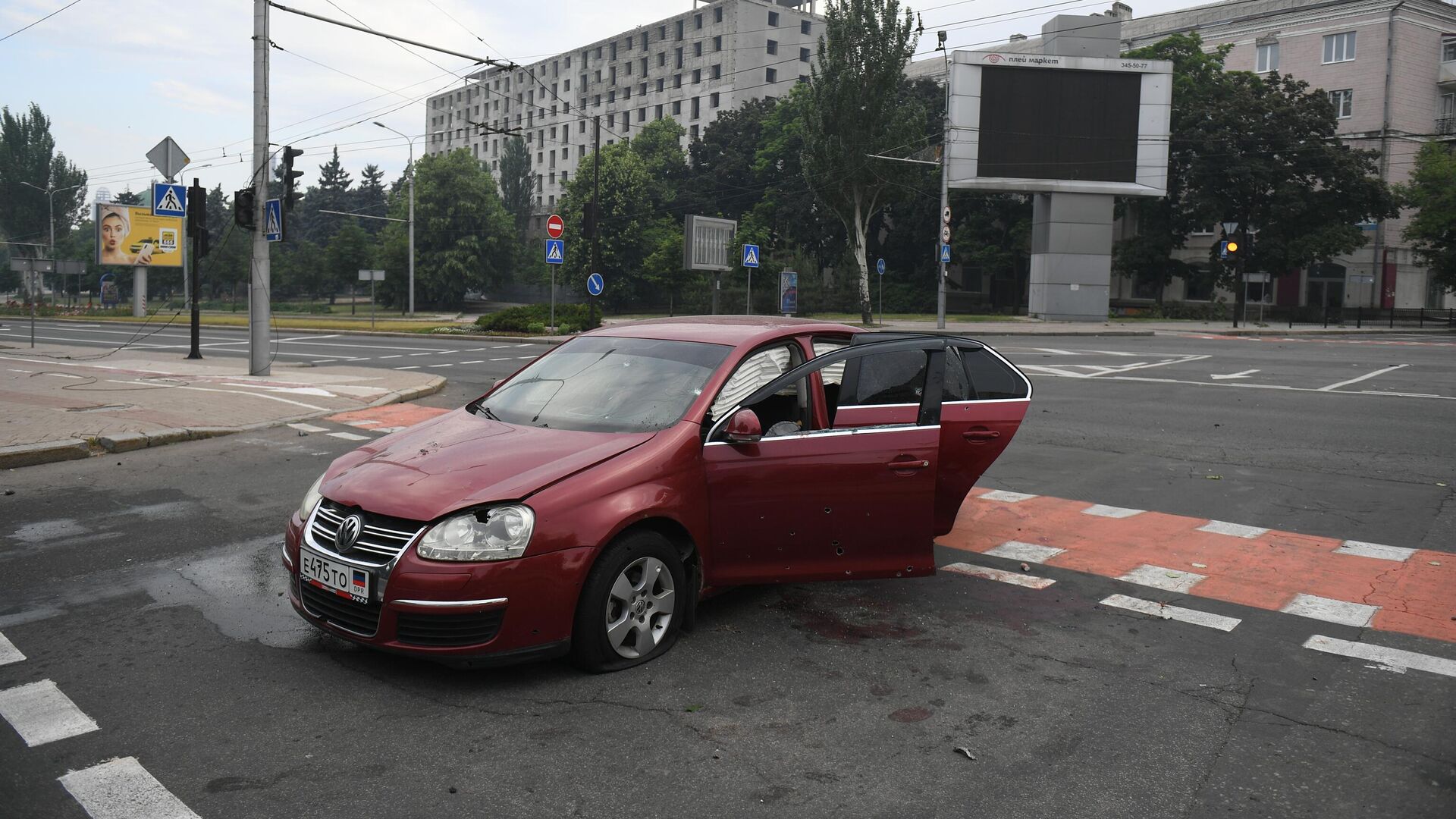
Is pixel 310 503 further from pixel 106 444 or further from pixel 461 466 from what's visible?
pixel 106 444

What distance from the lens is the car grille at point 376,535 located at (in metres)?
4.23

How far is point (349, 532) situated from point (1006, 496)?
5.87m

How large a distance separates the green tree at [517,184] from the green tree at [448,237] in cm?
2899

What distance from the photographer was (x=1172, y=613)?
5633mm

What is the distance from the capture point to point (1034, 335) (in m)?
36.8

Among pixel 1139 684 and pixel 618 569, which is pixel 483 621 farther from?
pixel 1139 684

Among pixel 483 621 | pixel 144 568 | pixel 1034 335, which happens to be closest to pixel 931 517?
pixel 483 621

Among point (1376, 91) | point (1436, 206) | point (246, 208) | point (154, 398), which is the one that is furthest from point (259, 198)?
point (1376, 91)

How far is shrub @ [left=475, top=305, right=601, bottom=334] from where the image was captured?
1371 inches

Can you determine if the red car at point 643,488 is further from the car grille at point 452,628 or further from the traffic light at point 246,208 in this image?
the traffic light at point 246,208

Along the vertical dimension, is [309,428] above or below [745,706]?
above

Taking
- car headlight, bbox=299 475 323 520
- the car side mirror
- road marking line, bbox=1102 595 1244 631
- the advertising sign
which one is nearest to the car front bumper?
car headlight, bbox=299 475 323 520

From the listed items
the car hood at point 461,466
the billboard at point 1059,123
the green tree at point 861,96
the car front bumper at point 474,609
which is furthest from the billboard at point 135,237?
the car front bumper at point 474,609

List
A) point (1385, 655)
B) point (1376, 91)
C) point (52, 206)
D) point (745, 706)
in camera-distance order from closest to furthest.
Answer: point (745, 706) < point (1385, 655) < point (52, 206) < point (1376, 91)
